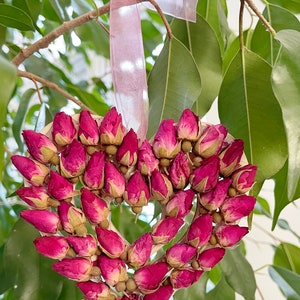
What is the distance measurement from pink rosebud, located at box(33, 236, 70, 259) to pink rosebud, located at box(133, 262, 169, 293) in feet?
0.20

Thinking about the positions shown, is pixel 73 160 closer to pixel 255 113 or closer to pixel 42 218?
pixel 42 218

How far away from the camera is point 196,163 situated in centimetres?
49

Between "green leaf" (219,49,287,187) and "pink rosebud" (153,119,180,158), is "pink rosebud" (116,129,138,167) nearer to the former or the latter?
"pink rosebud" (153,119,180,158)

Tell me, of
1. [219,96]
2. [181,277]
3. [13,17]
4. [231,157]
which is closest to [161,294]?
[181,277]

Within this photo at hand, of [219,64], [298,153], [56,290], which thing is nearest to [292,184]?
[298,153]

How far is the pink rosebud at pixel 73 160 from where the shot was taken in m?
0.45

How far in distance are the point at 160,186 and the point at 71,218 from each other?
0.24ft

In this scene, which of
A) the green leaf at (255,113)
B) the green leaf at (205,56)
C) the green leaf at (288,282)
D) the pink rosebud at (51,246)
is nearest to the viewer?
the pink rosebud at (51,246)

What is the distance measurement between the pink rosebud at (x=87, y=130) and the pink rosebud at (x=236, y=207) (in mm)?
119

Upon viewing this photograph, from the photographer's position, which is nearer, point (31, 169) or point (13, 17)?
point (31, 169)

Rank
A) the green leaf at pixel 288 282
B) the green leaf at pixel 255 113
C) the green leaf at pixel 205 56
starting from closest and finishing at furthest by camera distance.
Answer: the green leaf at pixel 255 113
the green leaf at pixel 205 56
the green leaf at pixel 288 282

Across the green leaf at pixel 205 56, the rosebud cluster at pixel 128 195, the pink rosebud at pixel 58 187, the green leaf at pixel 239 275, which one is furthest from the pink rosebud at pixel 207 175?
the green leaf at pixel 239 275

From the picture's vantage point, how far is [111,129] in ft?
1.52

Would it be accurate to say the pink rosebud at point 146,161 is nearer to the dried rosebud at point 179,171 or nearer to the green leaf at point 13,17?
the dried rosebud at point 179,171
